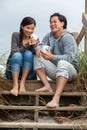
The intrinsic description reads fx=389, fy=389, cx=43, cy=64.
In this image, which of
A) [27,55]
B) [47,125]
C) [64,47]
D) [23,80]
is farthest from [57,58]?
[47,125]

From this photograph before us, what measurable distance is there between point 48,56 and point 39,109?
28.7 inches

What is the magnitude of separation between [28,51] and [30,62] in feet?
0.45

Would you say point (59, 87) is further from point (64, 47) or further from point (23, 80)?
point (64, 47)

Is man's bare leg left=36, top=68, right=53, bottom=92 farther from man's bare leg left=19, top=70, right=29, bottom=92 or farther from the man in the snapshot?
man's bare leg left=19, top=70, right=29, bottom=92

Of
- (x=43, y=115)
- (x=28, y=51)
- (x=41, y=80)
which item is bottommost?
(x=43, y=115)

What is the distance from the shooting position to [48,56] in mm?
4602

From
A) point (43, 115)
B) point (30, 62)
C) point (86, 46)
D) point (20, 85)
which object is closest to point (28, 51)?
point (30, 62)

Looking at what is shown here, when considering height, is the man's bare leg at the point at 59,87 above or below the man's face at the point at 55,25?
below

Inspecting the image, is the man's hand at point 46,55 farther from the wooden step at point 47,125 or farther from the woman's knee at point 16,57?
the wooden step at point 47,125

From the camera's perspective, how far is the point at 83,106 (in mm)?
Result: 4340

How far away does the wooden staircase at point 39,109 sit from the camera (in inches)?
156

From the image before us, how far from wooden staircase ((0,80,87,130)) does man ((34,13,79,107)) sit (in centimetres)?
13

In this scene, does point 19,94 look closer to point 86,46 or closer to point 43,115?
point 43,115

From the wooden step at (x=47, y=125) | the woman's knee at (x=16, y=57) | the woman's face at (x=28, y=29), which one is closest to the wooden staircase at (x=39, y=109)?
the wooden step at (x=47, y=125)
